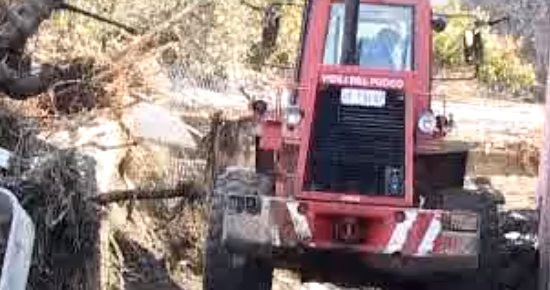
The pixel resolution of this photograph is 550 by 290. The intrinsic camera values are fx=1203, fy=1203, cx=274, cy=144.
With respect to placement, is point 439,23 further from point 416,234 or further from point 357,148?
point 416,234

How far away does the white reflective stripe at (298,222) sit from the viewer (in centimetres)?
737

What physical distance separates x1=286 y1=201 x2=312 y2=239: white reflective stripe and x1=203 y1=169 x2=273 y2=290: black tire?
477 mm

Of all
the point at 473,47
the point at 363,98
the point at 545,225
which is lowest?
the point at 545,225

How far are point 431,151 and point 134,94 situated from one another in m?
2.69

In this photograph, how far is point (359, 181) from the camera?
763 cm

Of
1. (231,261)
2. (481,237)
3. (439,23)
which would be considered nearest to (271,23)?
(439,23)

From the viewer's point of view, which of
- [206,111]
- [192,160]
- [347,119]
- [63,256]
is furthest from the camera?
[206,111]

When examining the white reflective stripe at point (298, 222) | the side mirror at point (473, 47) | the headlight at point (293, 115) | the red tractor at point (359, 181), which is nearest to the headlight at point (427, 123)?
the red tractor at point (359, 181)

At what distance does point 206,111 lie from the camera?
13.1 m

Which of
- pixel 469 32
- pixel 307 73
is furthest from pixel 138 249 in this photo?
pixel 469 32

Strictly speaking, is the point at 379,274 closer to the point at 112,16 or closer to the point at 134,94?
the point at 134,94

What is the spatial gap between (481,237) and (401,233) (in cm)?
60

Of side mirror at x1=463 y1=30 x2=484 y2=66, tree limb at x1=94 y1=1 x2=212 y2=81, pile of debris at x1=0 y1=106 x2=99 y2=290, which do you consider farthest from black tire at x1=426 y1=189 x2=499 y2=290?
tree limb at x1=94 y1=1 x2=212 y2=81

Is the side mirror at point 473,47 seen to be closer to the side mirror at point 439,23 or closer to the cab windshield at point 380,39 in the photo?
the side mirror at point 439,23
